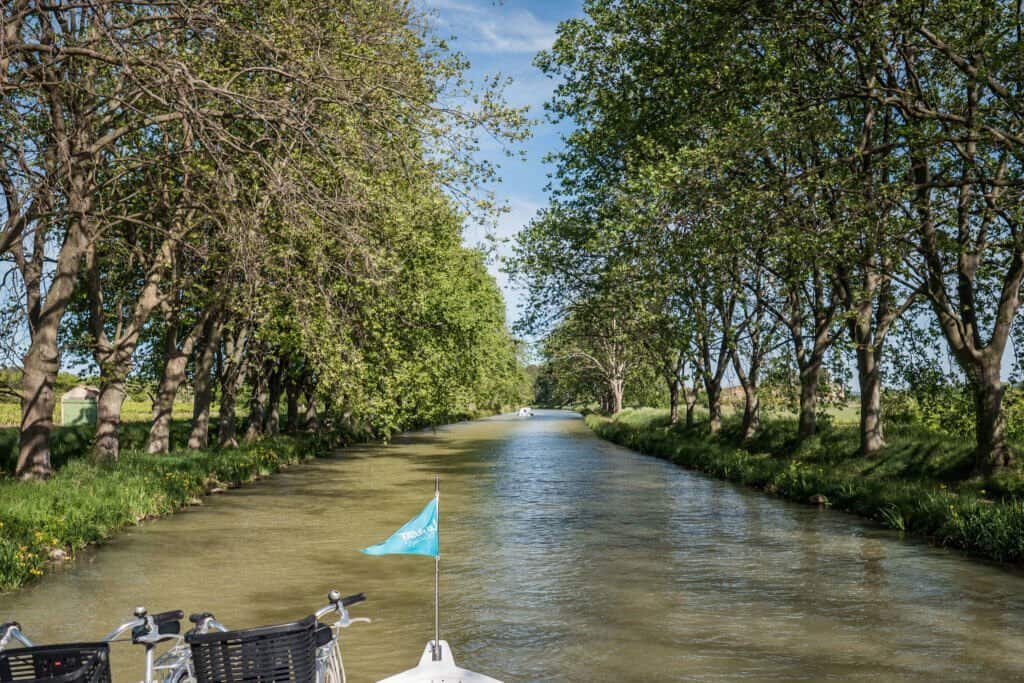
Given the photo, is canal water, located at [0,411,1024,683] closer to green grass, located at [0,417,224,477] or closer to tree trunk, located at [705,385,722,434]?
green grass, located at [0,417,224,477]

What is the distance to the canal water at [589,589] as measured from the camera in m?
9.92

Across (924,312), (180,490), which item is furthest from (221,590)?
(924,312)

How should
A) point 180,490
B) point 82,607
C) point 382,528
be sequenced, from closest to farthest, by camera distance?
point 82,607 → point 382,528 → point 180,490

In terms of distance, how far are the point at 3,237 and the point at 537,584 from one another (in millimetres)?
10161

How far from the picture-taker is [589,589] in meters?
13.6

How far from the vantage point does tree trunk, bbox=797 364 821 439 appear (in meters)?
31.1

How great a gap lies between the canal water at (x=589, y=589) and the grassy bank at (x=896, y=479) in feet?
2.42

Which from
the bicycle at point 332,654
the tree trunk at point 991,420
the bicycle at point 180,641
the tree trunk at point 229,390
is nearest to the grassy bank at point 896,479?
the tree trunk at point 991,420

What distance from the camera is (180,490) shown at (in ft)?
74.7

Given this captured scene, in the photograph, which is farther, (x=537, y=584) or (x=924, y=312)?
(x=924, y=312)

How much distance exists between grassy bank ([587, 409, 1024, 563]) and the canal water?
736mm

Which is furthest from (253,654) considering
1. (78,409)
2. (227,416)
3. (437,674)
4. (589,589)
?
(78,409)

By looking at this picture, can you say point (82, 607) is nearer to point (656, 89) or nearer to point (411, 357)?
point (656, 89)

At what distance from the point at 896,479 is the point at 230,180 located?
18.3 metres
